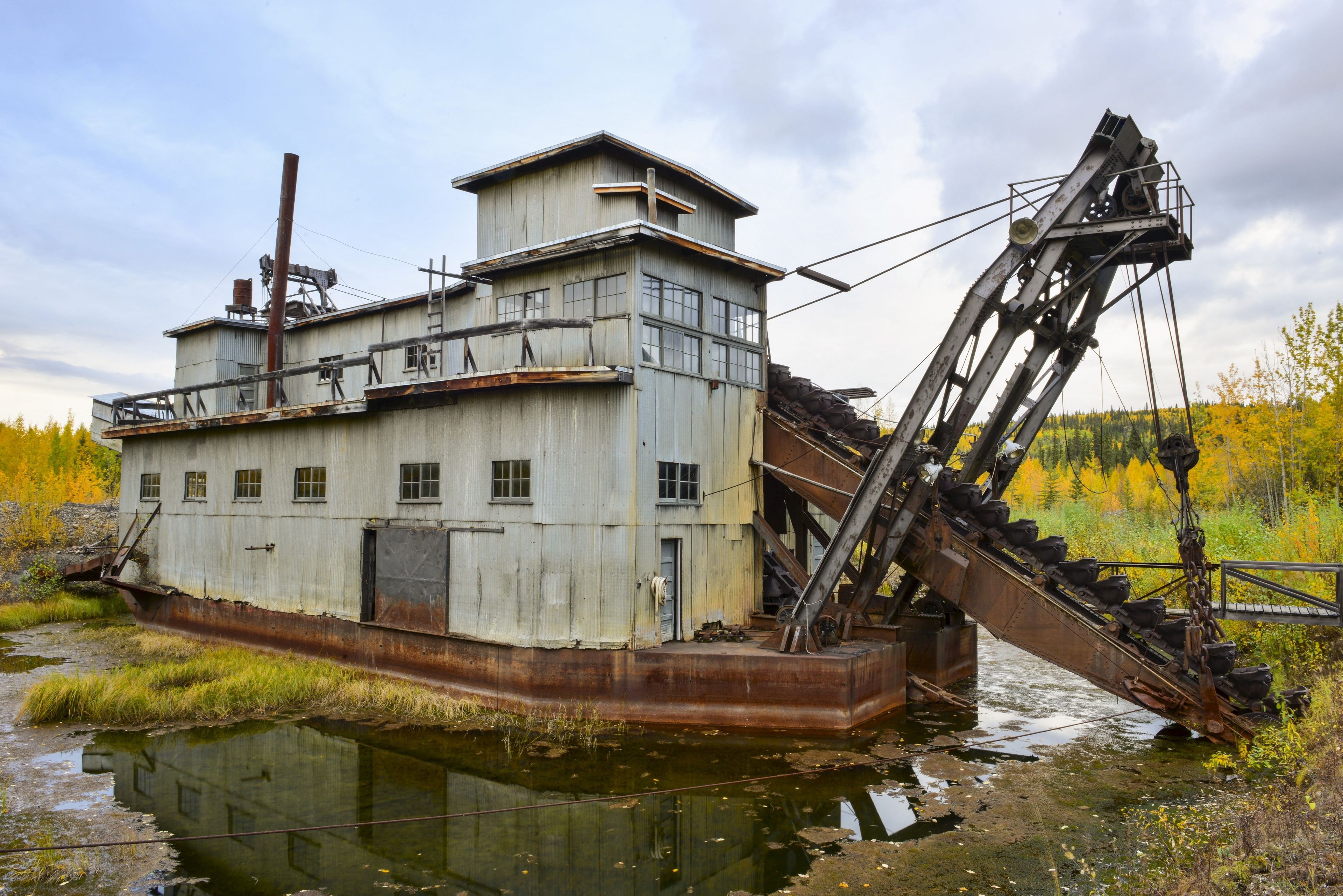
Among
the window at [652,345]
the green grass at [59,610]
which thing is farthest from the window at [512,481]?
the green grass at [59,610]

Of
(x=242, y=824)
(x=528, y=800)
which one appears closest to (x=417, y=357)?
(x=242, y=824)

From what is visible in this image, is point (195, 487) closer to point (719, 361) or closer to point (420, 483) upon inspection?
point (420, 483)

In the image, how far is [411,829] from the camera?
9.38 metres

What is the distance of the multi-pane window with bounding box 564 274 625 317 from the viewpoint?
14.5m

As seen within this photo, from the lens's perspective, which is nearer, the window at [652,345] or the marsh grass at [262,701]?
the marsh grass at [262,701]

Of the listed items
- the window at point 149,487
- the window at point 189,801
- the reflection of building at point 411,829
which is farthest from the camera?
the window at point 149,487

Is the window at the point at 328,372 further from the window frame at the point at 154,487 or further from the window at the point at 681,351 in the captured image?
the window at the point at 681,351

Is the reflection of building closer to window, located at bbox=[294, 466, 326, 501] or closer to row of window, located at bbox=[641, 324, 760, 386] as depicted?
window, located at bbox=[294, 466, 326, 501]

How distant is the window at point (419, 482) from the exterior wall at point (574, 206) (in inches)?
185

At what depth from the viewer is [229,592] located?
20.1 m

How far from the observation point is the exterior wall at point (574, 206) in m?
15.6

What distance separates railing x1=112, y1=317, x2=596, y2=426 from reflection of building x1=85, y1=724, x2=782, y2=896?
7.02m

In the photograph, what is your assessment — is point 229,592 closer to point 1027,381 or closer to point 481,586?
point 481,586

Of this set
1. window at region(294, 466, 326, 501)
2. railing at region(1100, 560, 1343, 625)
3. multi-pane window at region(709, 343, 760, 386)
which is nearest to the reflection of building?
window at region(294, 466, 326, 501)
